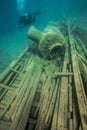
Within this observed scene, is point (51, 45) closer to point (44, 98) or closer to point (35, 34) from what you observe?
point (35, 34)

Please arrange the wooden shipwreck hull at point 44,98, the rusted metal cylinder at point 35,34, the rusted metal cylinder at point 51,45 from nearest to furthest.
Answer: the wooden shipwreck hull at point 44,98 → the rusted metal cylinder at point 51,45 → the rusted metal cylinder at point 35,34

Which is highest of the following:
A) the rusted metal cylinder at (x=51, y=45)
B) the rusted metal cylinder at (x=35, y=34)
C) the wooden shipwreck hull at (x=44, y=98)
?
the rusted metal cylinder at (x=35, y=34)

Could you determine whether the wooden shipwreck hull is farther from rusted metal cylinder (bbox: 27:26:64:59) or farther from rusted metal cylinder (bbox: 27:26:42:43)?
rusted metal cylinder (bbox: 27:26:42:43)

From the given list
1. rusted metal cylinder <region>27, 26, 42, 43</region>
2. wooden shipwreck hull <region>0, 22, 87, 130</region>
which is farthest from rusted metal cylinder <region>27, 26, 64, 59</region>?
wooden shipwreck hull <region>0, 22, 87, 130</region>

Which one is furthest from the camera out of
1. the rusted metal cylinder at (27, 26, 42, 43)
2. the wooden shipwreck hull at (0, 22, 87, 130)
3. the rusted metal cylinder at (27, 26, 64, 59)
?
the rusted metal cylinder at (27, 26, 42, 43)

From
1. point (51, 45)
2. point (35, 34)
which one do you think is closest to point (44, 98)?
point (51, 45)

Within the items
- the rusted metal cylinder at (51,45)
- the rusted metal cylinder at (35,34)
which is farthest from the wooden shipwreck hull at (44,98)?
the rusted metal cylinder at (35,34)

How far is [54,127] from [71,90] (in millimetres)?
1511

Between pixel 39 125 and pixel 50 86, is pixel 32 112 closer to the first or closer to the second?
pixel 39 125

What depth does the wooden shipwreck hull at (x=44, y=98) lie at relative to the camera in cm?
380

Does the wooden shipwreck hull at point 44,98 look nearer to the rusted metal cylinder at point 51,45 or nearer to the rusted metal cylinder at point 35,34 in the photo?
the rusted metal cylinder at point 51,45

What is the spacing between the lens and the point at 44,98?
198 inches

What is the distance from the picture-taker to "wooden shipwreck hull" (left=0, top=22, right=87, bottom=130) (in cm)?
380

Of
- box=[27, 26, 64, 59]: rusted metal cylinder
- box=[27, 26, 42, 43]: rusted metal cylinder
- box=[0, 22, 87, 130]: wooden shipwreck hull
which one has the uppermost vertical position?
box=[27, 26, 42, 43]: rusted metal cylinder
